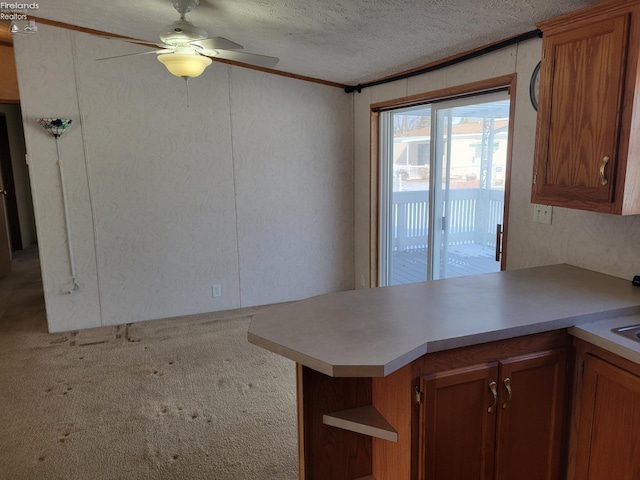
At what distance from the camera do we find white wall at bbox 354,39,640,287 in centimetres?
226

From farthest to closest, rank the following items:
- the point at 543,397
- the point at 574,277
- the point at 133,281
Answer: the point at 133,281
the point at 574,277
the point at 543,397

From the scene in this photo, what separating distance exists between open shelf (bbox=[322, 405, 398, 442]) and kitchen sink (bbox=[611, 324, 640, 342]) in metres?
0.95

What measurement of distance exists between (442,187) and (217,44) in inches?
82.1

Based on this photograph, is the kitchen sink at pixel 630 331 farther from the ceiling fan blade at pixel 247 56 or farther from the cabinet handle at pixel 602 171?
the ceiling fan blade at pixel 247 56

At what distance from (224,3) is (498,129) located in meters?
1.95

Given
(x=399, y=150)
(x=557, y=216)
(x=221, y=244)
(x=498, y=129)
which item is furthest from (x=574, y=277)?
(x=221, y=244)

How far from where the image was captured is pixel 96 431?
266 cm

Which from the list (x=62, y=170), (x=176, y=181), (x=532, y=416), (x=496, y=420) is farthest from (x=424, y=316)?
(x=62, y=170)

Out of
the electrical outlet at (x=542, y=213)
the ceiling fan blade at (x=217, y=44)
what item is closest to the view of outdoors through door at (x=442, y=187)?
the electrical outlet at (x=542, y=213)

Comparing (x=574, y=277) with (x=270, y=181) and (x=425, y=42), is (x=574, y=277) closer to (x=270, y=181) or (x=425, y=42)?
(x=425, y=42)

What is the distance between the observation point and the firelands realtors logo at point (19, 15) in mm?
3342

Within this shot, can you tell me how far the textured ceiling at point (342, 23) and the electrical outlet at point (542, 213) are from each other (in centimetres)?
100

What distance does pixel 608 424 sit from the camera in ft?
5.75

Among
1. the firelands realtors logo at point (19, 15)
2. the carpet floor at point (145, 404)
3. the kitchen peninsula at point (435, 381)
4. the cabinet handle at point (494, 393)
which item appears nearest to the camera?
the kitchen peninsula at point (435, 381)
